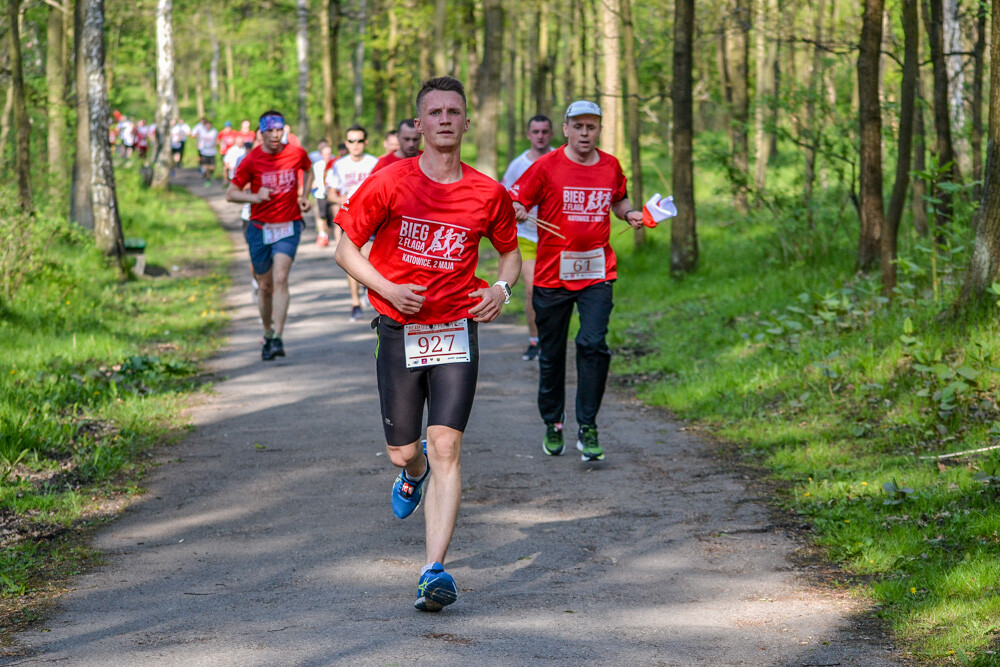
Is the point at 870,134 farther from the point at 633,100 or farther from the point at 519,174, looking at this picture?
the point at 633,100

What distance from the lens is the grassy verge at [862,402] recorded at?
17.7 ft

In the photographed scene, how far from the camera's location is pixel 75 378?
393 inches

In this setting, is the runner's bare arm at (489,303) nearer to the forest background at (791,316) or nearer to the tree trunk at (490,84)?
the forest background at (791,316)

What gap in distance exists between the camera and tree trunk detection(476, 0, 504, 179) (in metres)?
23.6

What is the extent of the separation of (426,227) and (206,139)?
37300 millimetres

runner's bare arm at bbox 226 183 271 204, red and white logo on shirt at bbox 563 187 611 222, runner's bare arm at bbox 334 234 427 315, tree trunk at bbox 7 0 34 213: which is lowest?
runner's bare arm at bbox 334 234 427 315

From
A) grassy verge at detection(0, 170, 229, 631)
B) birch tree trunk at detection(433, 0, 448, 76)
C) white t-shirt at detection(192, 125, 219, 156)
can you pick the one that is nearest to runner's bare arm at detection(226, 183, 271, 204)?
grassy verge at detection(0, 170, 229, 631)

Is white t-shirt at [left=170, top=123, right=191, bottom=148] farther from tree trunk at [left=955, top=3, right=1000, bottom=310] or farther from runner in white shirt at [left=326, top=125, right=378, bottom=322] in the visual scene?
tree trunk at [left=955, top=3, right=1000, bottom=310]

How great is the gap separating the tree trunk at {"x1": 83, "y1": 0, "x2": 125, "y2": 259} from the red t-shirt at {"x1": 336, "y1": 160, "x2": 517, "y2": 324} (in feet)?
44.7

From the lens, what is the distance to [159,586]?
550cm

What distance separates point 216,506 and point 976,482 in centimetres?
456

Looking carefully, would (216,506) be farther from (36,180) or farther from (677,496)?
(36,180)

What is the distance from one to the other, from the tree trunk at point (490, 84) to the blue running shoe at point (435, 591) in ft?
61.6

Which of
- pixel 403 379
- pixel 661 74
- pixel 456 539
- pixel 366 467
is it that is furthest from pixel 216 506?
pixel 661 74
